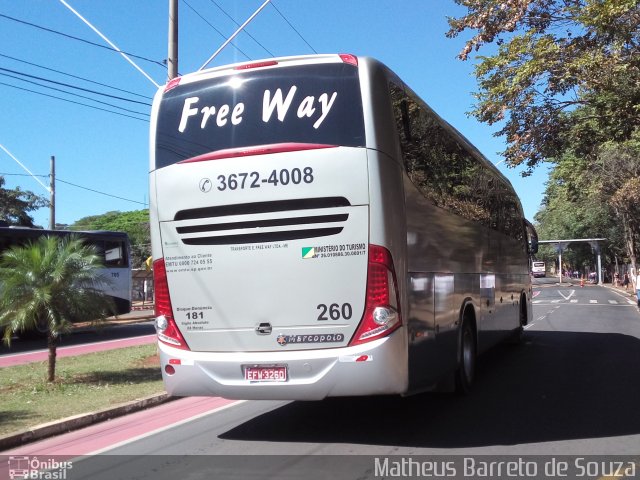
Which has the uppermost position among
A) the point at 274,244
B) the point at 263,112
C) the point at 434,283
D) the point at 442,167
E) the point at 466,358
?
the point at 263,112

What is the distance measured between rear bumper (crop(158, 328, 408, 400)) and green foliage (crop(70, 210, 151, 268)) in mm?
54728

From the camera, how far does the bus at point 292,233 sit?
5895 mm

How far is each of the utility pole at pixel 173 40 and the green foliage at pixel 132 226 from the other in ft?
158

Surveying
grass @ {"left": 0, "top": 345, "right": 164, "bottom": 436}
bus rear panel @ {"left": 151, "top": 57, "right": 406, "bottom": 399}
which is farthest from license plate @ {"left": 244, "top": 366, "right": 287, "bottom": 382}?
grass @ {"left": 0, "top": 345, "right": 164, "bottom": 436}

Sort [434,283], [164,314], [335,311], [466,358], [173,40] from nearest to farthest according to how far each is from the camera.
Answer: [335,311] → [164,314] → [434,283] → [466,358] → [173,40]

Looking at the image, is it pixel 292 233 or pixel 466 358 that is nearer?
pixel 292 233

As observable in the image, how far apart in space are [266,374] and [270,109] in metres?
2.65

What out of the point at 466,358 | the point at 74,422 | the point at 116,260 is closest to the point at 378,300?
the point at 466,358

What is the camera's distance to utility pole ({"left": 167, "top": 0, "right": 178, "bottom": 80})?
1238cm

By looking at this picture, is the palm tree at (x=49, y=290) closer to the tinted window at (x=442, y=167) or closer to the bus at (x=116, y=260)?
the tinted window at (x=442, y=167)

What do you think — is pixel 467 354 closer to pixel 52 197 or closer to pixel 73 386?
pixel 73 386

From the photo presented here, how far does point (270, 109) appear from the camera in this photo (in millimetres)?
6301

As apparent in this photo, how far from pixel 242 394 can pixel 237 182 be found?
2.10 metres

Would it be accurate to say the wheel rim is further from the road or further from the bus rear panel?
the bus rear panel
